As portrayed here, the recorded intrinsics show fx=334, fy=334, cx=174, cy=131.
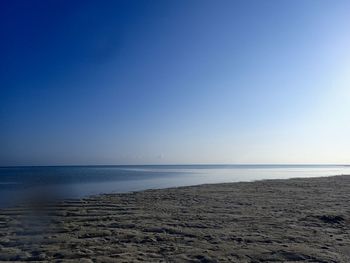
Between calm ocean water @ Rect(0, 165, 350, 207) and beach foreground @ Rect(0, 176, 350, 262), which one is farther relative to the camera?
calm ocean water @ Rect(0, 165, 350, 207)

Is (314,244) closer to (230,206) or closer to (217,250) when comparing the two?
(217,250)

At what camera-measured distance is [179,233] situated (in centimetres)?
891

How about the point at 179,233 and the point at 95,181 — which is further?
the point at 95,181

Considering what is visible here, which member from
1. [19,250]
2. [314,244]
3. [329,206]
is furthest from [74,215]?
[329,206]

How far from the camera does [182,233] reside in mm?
8891

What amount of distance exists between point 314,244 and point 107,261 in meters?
4.66

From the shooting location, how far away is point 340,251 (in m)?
7.12

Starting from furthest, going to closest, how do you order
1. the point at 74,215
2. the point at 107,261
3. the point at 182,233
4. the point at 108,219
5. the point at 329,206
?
the point at 329,206, the point at 74,215, the point at 108,219, the point at 182,233, the point at 107,261

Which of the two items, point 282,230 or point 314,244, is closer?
point 314,244

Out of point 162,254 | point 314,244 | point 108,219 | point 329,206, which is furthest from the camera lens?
point 329,206

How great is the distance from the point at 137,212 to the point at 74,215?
226 cm

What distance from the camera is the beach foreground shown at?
6.96 metres

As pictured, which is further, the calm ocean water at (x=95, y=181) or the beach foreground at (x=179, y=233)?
the calm ocean water at (x=95, y=181)

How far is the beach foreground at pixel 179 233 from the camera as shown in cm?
696
